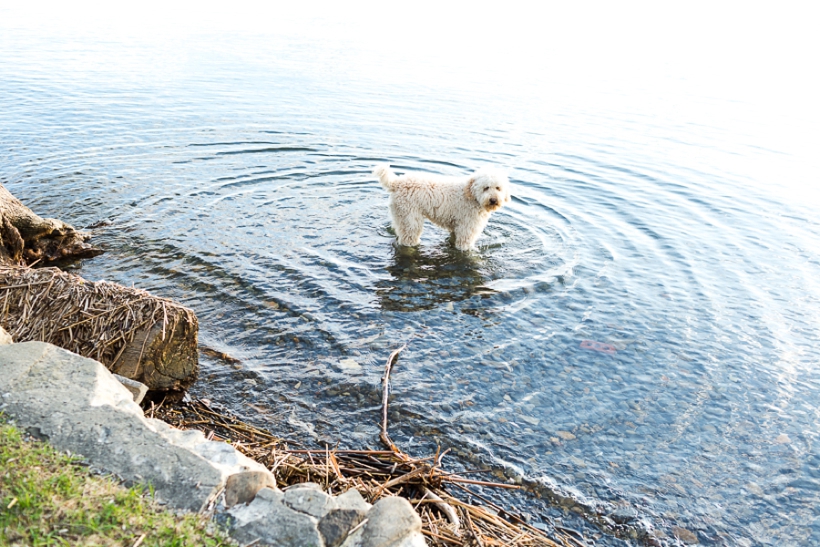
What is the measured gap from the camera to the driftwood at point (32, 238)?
8.22 meters

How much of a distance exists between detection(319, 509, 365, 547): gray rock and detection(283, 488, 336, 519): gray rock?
64mm

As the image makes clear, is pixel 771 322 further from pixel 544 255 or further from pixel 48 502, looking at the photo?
pixel 48 502

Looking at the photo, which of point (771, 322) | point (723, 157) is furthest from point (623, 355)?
point (723, 157)

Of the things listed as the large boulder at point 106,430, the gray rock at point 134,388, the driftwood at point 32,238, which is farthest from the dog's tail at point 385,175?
the large boulder at point 106,430

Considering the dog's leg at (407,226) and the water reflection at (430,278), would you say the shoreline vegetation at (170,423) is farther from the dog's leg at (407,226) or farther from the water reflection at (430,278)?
the dog's leg at (407,226)

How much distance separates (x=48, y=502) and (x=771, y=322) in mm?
8594

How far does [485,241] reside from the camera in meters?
10.5

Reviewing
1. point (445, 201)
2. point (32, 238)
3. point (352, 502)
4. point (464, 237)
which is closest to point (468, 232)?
point (464, 237)

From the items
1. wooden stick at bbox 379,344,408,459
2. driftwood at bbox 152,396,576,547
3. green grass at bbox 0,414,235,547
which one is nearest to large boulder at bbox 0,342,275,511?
green grass at bbox 0,414,235,547

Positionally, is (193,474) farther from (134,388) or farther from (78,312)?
(78,312)

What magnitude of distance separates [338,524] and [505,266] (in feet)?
21.4

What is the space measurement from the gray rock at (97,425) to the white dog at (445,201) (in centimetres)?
564

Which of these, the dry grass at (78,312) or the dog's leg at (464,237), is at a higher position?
the dry grass at (78,312)

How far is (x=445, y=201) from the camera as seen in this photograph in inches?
379
